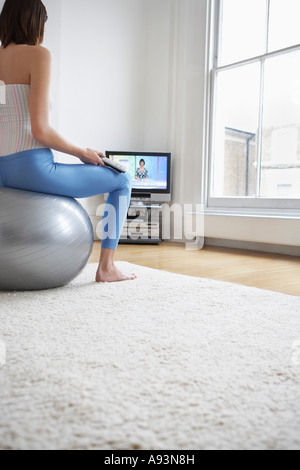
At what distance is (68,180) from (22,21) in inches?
26.7

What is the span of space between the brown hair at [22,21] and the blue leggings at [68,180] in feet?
1.58

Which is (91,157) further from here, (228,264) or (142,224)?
(142,224)

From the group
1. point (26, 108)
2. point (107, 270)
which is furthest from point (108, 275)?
point (26, 108)

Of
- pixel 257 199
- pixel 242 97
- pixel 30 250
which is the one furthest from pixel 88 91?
pixel 30 250

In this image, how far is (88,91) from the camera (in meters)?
4.09

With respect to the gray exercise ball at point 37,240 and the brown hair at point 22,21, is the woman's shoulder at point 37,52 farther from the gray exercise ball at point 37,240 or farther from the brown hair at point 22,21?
the gray exercise ball at point 37,240

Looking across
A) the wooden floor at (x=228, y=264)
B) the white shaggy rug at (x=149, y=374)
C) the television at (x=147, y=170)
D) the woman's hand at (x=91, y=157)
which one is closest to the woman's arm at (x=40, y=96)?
the woman's hand at (x=91, y=157)

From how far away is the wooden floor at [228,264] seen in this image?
202 centimetres

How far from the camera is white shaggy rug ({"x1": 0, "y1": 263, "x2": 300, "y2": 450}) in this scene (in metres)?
0.61

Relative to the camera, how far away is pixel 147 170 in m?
4.11

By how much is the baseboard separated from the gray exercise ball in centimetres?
212

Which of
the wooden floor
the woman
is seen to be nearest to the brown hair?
the woman
